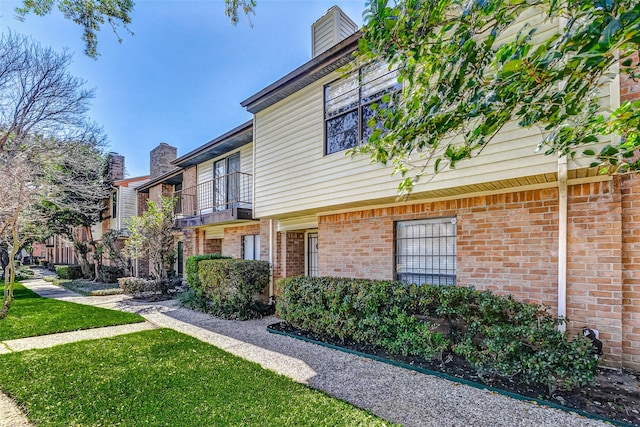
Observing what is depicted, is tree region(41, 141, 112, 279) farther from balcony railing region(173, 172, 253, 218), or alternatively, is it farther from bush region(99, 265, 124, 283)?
balcony railing region(173, 172, 253, 218)

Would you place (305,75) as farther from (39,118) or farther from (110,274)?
(110,274)

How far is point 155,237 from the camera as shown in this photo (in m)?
12.5

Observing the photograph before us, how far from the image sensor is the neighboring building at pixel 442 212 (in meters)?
4.34

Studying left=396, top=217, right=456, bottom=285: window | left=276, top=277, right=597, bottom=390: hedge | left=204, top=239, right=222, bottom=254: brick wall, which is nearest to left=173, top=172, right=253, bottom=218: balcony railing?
left=204, top=239, right=222, bottom=254: brick wall

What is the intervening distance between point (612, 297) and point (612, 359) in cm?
83

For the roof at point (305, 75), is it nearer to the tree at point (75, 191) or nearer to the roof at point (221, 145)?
the roof at point (221, 145)

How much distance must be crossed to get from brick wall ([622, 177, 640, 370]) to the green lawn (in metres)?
9.82

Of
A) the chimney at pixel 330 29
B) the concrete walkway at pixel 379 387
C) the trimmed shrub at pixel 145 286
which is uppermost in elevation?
the chimney at pixel 330 29

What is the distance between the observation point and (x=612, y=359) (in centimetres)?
427

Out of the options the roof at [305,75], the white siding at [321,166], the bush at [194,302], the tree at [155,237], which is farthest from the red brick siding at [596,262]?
the tree at [155,237]

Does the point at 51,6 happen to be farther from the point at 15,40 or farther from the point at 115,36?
the point at 15,40

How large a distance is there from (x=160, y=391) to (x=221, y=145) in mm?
9093

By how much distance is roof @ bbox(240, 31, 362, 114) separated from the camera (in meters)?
6.62

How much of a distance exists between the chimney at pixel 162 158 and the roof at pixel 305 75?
11406 millimetres
